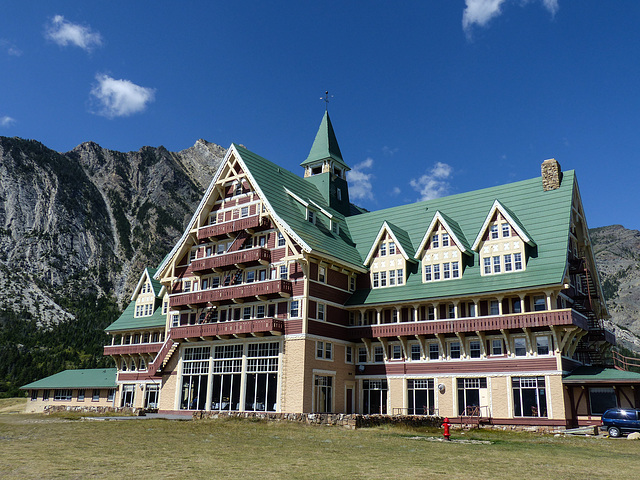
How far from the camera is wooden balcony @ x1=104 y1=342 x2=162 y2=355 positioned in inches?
2324

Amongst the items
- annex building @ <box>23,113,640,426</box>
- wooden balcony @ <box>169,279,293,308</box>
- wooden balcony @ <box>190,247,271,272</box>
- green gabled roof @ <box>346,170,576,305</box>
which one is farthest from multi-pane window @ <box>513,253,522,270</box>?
wooden balcony @ <box>190,247,271,272</box>

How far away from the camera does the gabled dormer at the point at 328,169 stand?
2407 inches

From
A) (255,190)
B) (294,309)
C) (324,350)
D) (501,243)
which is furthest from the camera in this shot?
Result: (255,190)

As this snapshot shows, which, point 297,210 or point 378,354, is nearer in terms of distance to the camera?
point 378,354

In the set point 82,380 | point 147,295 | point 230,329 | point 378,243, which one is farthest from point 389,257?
point 82,380

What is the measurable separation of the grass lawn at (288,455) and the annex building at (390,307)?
928 cm

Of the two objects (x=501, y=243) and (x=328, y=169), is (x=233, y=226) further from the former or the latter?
(x=501, y=243)

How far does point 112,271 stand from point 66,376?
104591 mm

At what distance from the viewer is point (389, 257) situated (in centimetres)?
4941

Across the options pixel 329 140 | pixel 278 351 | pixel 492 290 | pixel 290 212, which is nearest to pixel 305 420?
pixel 278 351

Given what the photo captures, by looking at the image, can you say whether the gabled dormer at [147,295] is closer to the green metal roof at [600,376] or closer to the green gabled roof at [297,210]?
the green gabled roof at [297,210]

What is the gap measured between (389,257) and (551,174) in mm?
15077

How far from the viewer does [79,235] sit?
564ft

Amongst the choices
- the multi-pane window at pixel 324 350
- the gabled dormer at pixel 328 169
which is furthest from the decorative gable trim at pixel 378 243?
the gabled dormer at pixel 328 169
